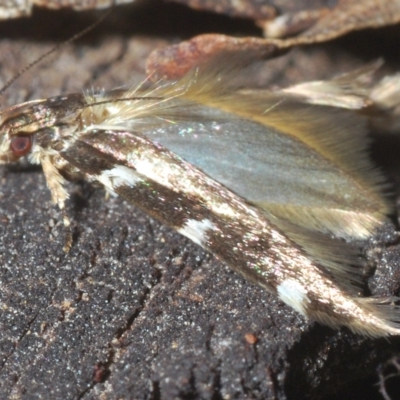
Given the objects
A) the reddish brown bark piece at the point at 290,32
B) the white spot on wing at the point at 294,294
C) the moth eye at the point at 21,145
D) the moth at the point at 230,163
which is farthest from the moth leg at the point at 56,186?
the white spot on wing at the point at 294,294

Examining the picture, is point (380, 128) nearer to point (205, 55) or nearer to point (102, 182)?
point (205, 55)

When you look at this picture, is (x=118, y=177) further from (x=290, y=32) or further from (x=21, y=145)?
(x=290, y=32)

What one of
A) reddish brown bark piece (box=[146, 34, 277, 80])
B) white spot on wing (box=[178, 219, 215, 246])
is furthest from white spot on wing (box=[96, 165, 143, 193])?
reddish brown bark piece (box=[146, 34, 277, 80])

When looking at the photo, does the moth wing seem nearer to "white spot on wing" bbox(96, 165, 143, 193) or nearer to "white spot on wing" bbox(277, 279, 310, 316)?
"white spot on wing" bbox(96, 165, 143, 193)

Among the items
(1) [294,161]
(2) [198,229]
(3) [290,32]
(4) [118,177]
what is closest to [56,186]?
(4) [118,177]

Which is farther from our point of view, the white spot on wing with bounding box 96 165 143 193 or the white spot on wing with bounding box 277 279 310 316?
the white spot on wing with bounding box 96 165 143 193

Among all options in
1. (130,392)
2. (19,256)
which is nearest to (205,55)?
(19,256)

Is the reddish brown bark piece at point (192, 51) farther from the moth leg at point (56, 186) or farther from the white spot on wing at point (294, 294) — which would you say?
the white spot on wing at point (294, 294)
